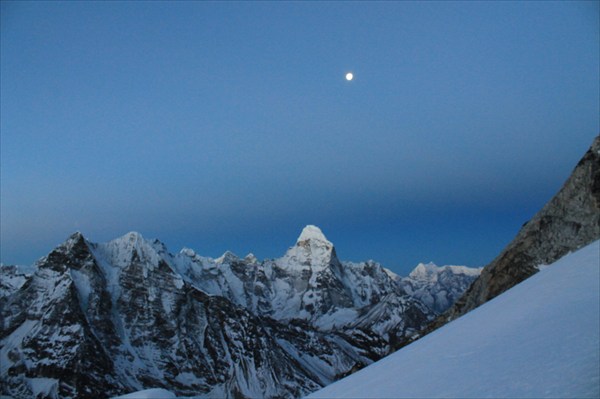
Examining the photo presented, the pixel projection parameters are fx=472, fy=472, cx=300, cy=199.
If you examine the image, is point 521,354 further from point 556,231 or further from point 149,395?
point 556,231

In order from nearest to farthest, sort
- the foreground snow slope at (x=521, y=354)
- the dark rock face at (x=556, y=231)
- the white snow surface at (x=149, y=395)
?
the foreground snow slope at (x=521, y=354), the white snow surface at (x=149, y=395), the dark rock face at (x=556, y=231)

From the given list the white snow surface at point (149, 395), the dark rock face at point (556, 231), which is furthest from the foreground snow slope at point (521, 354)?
the dark rock face at point (556, 231)

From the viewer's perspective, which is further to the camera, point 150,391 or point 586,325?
point 150,391

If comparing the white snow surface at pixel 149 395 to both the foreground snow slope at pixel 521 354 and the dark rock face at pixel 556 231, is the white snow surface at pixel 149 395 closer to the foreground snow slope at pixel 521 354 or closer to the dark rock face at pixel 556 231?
→ the foreground snow slope at pixel 521 354

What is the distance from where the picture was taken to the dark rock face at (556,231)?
2458 cm

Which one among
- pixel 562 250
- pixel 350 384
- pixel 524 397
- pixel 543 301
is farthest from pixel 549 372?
pixel 562 250

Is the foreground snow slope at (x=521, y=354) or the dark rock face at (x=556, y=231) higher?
the dark rock face at (x=556, y=231)

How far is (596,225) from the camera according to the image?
23.9m

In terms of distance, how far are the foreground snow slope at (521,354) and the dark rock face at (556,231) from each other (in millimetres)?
15345

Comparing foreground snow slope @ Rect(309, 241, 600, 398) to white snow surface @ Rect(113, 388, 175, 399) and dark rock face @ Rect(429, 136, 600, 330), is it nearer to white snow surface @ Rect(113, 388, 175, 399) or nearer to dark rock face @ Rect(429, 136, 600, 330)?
white snow surface @ Rect(113, 388, 175, 399)

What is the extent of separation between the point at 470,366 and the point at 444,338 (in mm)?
3243

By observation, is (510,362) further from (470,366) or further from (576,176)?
(576,176)

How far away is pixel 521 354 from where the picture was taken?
21.1 ft

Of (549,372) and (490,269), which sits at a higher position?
(490,269)
